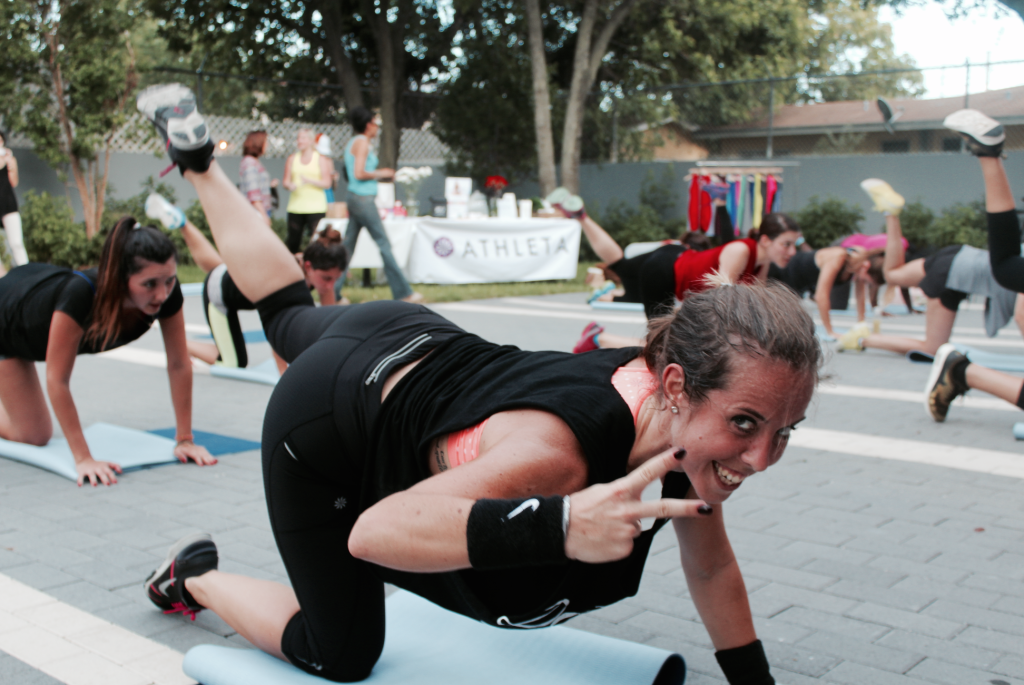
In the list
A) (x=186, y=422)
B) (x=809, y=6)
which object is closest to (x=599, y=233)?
(x=186, y=422)

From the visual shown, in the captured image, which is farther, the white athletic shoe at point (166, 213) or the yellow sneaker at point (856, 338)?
the yellow sneaker at point (856, 338)

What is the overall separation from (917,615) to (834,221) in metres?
13.1

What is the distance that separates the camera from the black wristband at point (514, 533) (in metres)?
1.38

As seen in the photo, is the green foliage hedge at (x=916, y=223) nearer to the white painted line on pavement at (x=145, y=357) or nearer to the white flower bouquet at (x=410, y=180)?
the white flower bouquet at (x=410, y=180)

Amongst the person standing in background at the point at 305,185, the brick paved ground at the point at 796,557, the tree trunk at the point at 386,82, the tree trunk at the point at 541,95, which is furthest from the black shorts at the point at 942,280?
the tree trunk at the point at 386,82

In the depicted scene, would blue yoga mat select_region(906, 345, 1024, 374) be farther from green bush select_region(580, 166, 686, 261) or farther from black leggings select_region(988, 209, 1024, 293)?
green bush select_region(580, 166, 686, 261)

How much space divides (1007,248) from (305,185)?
301 inches

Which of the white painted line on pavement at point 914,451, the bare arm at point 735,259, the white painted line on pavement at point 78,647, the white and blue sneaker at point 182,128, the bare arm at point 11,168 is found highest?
the bare arm at point 11,168

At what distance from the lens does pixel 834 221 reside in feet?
48.7

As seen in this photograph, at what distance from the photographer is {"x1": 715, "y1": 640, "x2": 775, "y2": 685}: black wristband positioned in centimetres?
202

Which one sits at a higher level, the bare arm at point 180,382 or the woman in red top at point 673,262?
the woman in red top at point 673,262

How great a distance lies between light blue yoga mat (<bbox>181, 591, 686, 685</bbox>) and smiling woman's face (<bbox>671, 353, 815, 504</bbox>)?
2.93ft

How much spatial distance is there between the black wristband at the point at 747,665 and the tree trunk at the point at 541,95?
14937 mm

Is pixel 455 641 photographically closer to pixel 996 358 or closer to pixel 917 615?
pixel 917 615
